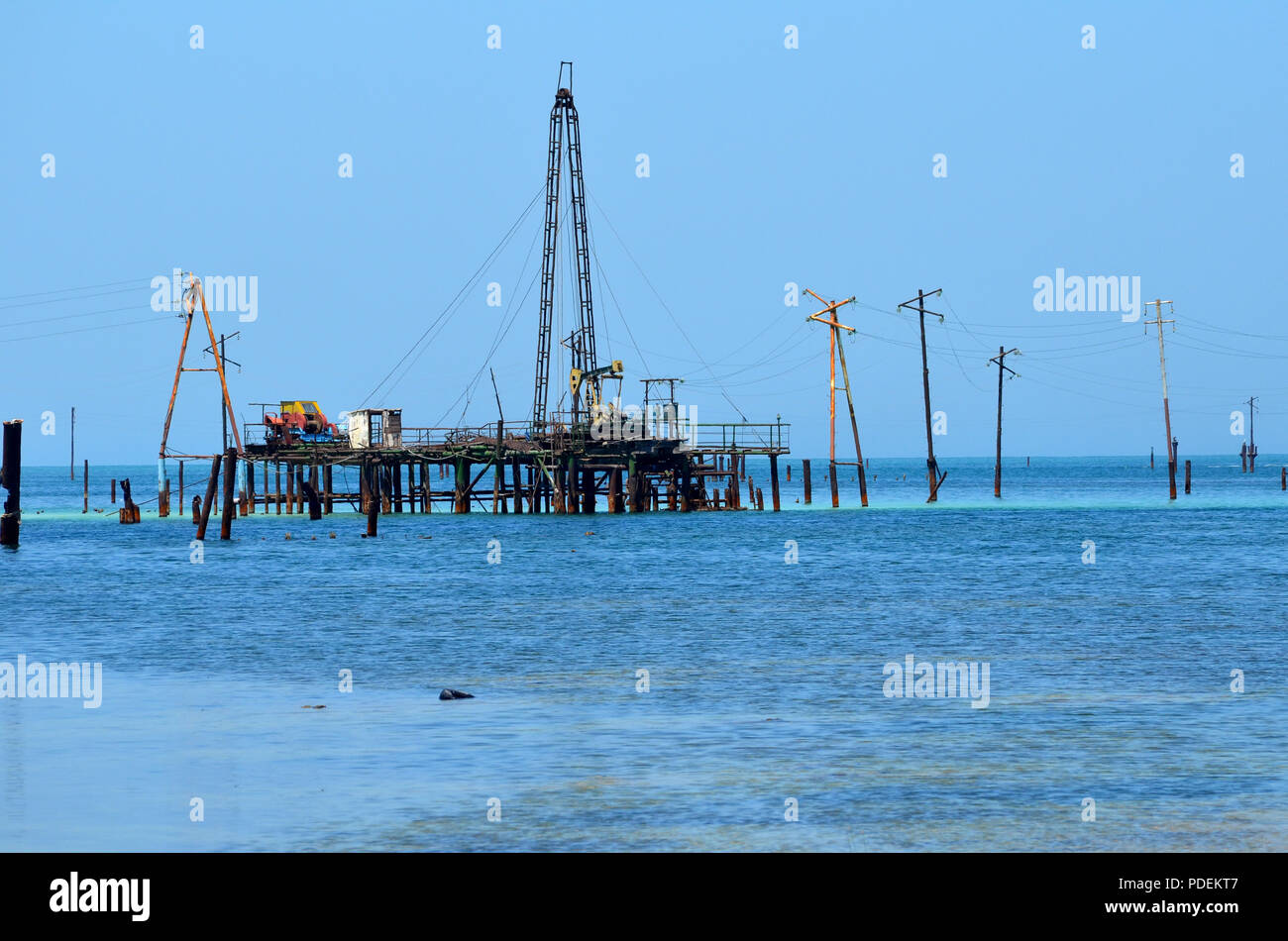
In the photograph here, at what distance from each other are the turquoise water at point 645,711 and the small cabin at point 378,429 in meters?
36.0

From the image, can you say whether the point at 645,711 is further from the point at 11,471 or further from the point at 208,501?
the point at 208,501

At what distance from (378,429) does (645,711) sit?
68028 millimetres

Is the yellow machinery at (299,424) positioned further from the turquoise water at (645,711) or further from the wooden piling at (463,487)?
the turquoise water at (645,711)

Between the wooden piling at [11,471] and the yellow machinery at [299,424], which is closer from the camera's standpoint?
the wooden piling at [11,471]

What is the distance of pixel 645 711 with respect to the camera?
20844 mm

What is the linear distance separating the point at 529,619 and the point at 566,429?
1821 inches

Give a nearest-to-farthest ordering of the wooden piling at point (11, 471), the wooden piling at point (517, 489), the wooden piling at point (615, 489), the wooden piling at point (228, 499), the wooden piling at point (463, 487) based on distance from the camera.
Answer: the wooden piling at point (11, 471) → the wooden piling at point (228, 499) → the wooden piling at point (615, 489) → the wooden piling at point (517, 489) → the wooden piling at point (463, 487)

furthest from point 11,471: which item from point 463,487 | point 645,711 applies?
point 463,487

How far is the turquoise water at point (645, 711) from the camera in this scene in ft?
46.4

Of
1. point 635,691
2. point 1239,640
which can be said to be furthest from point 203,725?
point 1239,640

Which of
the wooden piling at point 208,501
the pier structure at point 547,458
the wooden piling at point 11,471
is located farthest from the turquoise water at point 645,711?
the pier structure at point 547,458
